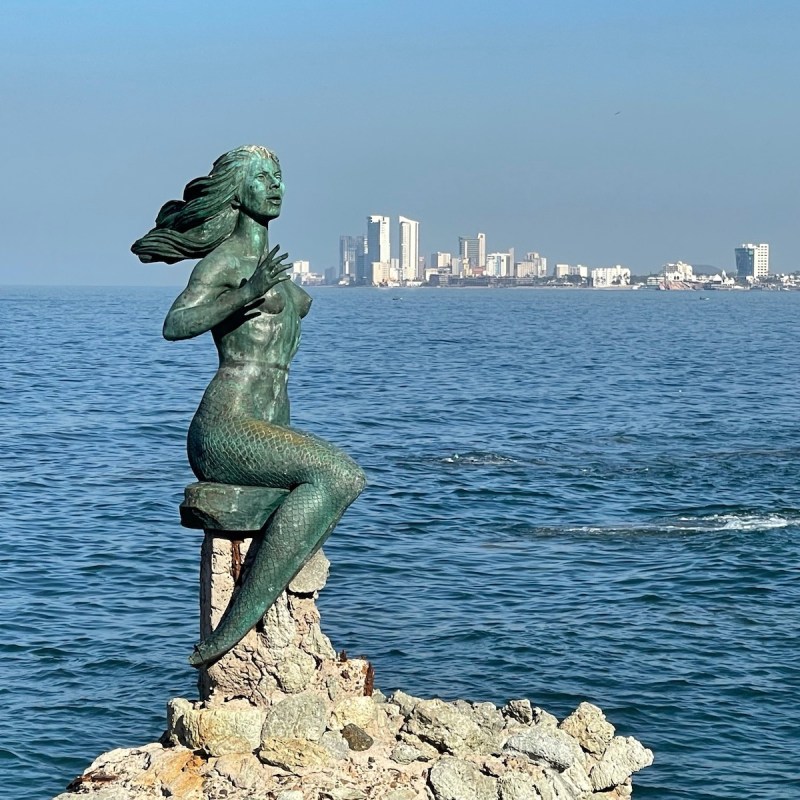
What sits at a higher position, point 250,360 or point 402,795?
point 250,360

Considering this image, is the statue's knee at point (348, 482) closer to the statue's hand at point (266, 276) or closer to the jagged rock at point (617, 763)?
the statue's hand at point (266, 276)

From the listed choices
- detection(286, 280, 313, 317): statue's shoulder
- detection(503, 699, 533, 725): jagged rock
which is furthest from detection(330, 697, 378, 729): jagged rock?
detection(286, 280, 313, 317): statue's shoulder

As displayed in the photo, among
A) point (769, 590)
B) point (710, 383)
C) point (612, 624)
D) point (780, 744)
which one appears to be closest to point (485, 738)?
point (780, 744)

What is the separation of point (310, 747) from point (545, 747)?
6.71ft

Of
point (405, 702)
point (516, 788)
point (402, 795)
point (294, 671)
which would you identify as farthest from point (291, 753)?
point (405, 702)

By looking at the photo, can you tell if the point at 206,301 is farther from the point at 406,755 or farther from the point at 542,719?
the point at 542,719

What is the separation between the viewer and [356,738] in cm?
1066

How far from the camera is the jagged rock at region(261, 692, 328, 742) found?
10164 millimetres

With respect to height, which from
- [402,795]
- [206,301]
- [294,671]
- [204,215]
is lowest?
[402,795]

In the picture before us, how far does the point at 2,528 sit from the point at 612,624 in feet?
45.6

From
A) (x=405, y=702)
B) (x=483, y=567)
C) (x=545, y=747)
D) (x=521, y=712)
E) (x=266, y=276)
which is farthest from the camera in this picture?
(x=483, y=567)

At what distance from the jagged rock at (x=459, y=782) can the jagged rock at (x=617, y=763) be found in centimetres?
157

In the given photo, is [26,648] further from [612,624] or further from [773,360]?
[773,360]

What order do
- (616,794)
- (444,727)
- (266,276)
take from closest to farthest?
(266,276)
(444,727)
(616,794)
